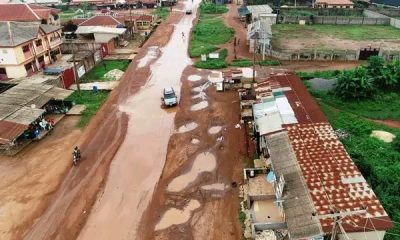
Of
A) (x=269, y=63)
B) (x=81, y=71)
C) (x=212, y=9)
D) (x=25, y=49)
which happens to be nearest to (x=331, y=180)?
(x=269, y=63)

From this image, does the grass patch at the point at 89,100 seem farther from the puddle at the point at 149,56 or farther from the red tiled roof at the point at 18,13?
the red tiled roof at the point at 18,13

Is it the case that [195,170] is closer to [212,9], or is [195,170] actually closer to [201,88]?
[201,88]

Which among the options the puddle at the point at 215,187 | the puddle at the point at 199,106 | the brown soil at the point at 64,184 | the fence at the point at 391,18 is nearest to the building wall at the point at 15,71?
the brown soil at the point at 64,184

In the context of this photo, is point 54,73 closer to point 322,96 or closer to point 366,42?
point 322,96

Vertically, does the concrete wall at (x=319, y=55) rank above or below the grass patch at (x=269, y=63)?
above

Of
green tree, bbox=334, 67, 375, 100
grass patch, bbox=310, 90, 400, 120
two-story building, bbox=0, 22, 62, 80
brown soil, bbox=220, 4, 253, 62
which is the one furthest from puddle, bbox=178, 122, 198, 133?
two-story building, bbox=0, 22, 62, 80

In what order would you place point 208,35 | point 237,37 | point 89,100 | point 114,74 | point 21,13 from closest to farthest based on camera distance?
point 89,100
point 114,74
point 21,13
point 237,37
point 208,35
